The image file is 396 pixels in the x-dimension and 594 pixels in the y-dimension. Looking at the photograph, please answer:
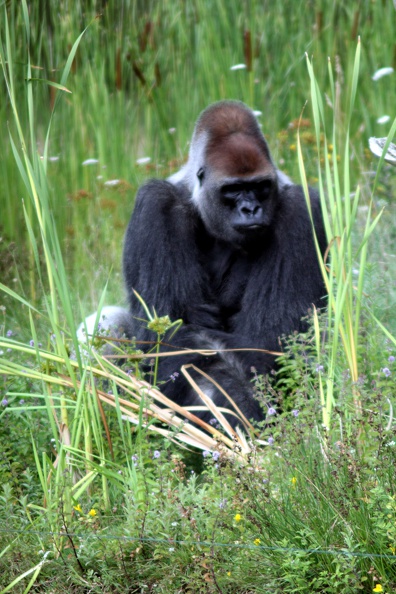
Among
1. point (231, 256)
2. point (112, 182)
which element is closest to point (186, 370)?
point (231, 256)

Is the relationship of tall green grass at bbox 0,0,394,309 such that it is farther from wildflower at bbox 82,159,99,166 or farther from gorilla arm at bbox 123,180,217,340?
gorilla arm at bbox 123,180,217,340

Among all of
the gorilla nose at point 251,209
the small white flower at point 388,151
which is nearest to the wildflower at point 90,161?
the gorilla nose at point 251,209

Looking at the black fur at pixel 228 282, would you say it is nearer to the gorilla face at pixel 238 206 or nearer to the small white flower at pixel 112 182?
the gorilla face at pixel 238 206

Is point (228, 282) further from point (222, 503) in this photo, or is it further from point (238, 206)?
point (222, 503)

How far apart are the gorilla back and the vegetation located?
183mm

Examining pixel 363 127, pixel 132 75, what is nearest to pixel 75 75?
pixel 132 75

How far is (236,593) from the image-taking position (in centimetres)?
212

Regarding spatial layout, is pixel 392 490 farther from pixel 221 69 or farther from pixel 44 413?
pixel 221 69

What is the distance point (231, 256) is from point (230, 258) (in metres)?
0.01

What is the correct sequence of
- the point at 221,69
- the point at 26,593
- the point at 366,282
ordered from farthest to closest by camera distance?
the point at 221,69 < the point at 366,282 < the point at 26,593

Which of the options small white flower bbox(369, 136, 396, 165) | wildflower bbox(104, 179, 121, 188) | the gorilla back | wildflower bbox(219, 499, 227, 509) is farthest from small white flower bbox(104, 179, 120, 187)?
wildflower bbox(219, 499, 227, 509)

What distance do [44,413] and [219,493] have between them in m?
1.21

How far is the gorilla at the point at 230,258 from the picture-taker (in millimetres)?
3699

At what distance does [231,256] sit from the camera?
3939mm
